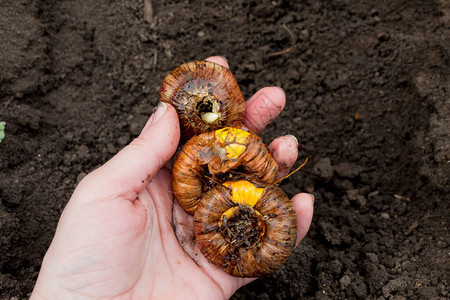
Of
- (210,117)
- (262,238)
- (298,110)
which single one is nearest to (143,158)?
(210,117)

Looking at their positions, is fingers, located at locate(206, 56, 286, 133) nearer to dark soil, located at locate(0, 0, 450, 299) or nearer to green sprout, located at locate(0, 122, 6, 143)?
dark soil, located at locate(0, 0, 450, 299)

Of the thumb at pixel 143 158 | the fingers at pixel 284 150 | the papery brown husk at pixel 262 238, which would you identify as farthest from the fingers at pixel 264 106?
the papery brown husk at pixel 262 238

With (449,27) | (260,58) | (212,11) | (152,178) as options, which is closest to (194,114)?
(152,178)

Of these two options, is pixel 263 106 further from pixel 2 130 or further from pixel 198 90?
pixel 2 130

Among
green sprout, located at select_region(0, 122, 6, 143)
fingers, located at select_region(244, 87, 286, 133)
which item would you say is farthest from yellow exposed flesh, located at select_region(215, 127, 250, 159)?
green sprout, located at select_region(0, 122, 6, 143)

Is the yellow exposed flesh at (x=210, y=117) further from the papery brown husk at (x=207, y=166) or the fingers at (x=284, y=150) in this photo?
the fingers at (x=284, y=150)
